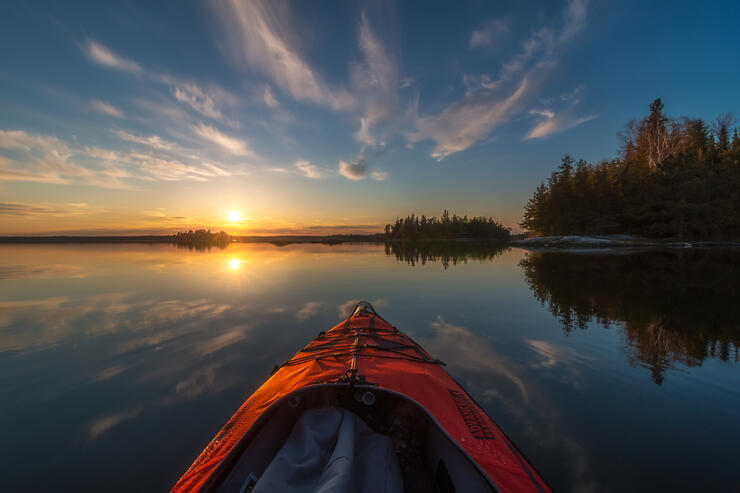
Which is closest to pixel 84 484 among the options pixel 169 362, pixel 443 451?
pixel 169 362

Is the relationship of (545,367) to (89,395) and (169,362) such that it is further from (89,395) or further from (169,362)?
(89,395)

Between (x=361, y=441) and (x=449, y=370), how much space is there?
255cm

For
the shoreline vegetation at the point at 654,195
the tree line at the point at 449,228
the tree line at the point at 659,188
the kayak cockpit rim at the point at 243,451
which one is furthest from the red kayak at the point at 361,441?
the tree line at the point at 449,228

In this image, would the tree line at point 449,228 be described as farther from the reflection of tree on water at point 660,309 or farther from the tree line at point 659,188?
the reflection of tree on water at point 660,309

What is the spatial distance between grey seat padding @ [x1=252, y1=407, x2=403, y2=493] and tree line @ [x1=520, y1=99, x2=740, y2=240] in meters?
50.7

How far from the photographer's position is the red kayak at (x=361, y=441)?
1.91 meters

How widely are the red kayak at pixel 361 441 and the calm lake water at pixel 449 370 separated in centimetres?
104

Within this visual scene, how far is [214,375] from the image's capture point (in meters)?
4.53

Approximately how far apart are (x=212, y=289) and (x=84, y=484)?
33.6ft

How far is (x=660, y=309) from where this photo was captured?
7.40 m

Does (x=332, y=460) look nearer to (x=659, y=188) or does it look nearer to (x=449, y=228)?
(x=659, y=188)

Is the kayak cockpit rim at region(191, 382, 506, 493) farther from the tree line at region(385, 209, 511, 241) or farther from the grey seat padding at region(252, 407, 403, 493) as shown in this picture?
the tree line at region(385, 209, 511, 241)

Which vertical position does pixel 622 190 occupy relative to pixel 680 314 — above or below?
above

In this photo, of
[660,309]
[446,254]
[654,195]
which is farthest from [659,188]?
[660,309]
